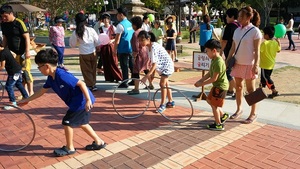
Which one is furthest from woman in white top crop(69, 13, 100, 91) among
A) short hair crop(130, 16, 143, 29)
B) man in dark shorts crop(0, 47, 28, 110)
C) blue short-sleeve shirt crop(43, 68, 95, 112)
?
blue short-sleeve shirt crop(43, 68, 95, 112)

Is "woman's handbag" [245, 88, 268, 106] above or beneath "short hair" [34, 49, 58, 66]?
beneath

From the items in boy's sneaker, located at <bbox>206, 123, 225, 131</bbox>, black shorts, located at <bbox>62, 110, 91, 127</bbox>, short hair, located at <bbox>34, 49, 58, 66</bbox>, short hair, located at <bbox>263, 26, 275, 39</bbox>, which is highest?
short hair, located at <bbox>263, 26, 275, 39</bbox>

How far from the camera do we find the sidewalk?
3.71m

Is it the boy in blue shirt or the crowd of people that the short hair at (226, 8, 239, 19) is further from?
the boy in blue shirt

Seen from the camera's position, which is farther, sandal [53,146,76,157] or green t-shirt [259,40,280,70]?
green t-shirt [259,40,280,70]

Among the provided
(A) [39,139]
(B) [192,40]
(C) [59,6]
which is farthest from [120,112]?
(C) [59,6]

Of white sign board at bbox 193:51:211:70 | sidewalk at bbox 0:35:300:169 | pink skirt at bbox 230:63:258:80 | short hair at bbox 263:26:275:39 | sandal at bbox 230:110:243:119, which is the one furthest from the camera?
short hair at bbox 263:26:275:39

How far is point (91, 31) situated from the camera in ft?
22.0

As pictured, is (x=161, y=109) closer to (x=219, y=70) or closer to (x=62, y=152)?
(x=219, y=70)

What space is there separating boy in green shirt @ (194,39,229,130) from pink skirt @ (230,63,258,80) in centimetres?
46

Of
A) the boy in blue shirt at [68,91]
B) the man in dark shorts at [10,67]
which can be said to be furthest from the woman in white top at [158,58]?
the man in dark shorts at [10,67]

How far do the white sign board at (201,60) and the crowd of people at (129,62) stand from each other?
1.08ft

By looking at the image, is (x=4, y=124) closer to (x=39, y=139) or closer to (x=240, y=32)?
(x=39, y=139)

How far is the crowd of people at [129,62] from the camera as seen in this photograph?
3.72 metres
